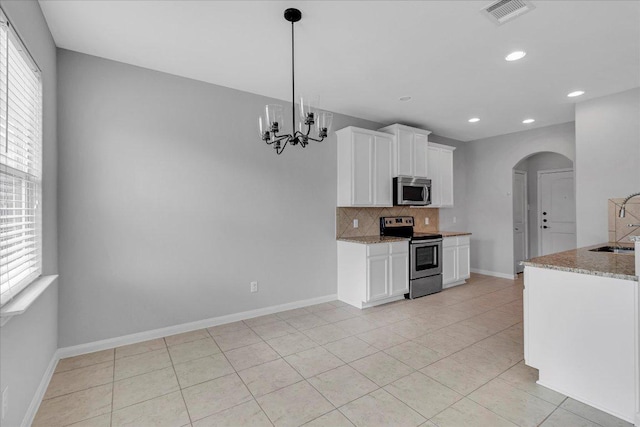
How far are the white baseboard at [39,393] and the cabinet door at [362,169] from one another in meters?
3.40

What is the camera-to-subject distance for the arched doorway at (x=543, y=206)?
5.88 meters

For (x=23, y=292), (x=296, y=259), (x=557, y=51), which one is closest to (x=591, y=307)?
(x=557, y=51)

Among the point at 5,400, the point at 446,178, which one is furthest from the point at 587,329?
the point at 446,178

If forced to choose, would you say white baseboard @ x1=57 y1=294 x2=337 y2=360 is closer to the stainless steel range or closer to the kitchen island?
the stainless steel range

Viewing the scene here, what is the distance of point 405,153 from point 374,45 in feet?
7.59

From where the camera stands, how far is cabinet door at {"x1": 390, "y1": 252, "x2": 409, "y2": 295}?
13.9 feet

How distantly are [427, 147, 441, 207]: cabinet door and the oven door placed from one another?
2.86 feet

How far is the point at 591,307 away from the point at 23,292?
11.3ft

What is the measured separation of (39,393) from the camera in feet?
6.95

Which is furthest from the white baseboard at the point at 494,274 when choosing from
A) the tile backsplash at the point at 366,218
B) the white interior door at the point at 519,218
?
the tile backsplash at the point at 366,218

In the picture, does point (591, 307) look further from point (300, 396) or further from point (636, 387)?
point (300, 396)

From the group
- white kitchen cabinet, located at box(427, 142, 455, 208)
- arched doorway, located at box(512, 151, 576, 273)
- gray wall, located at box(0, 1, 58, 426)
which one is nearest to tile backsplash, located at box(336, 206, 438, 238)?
white kitchen cabinet, located at box(427, 142, 455, 208)

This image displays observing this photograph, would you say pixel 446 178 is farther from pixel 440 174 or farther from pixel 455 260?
pixel 455 260

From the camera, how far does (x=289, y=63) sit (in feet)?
9.82
